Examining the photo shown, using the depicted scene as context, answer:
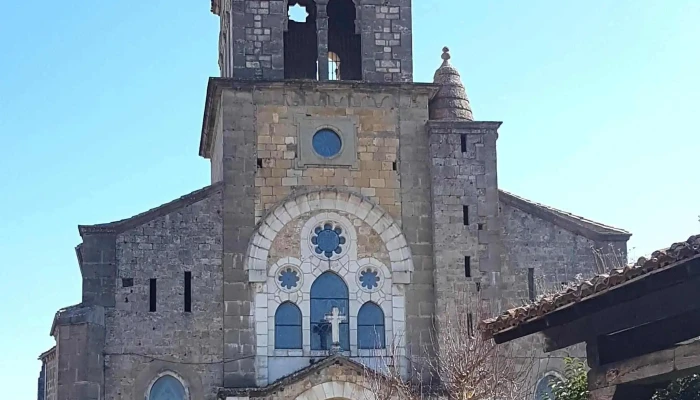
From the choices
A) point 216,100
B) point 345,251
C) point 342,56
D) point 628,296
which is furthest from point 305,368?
point 628,296

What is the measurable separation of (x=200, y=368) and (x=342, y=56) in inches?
334

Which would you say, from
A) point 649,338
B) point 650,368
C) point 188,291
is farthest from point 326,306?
point 650,368

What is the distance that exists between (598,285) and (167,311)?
14.9 metres

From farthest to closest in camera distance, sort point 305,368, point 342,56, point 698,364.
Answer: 1. point 342,56
2. point 305,368
3. point 698,364

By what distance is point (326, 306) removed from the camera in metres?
25.7

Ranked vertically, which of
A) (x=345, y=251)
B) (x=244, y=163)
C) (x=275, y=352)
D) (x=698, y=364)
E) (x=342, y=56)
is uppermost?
(x=342, y=56)

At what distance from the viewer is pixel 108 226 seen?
25.0 m

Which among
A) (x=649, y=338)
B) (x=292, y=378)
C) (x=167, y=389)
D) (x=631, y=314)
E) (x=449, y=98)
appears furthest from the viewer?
(x=449, y=98)

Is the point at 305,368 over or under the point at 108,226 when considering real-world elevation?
under

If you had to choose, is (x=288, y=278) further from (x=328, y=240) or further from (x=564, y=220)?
(x=564, y=220)

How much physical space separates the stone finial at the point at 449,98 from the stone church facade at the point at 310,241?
3cm

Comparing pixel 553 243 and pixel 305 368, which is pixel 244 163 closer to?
pixel 305 368

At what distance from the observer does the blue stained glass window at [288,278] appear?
25.7 metres

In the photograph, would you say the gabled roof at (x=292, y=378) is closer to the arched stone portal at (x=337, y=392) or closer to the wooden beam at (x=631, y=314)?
the arched stone portal at (x=337, y=392)
